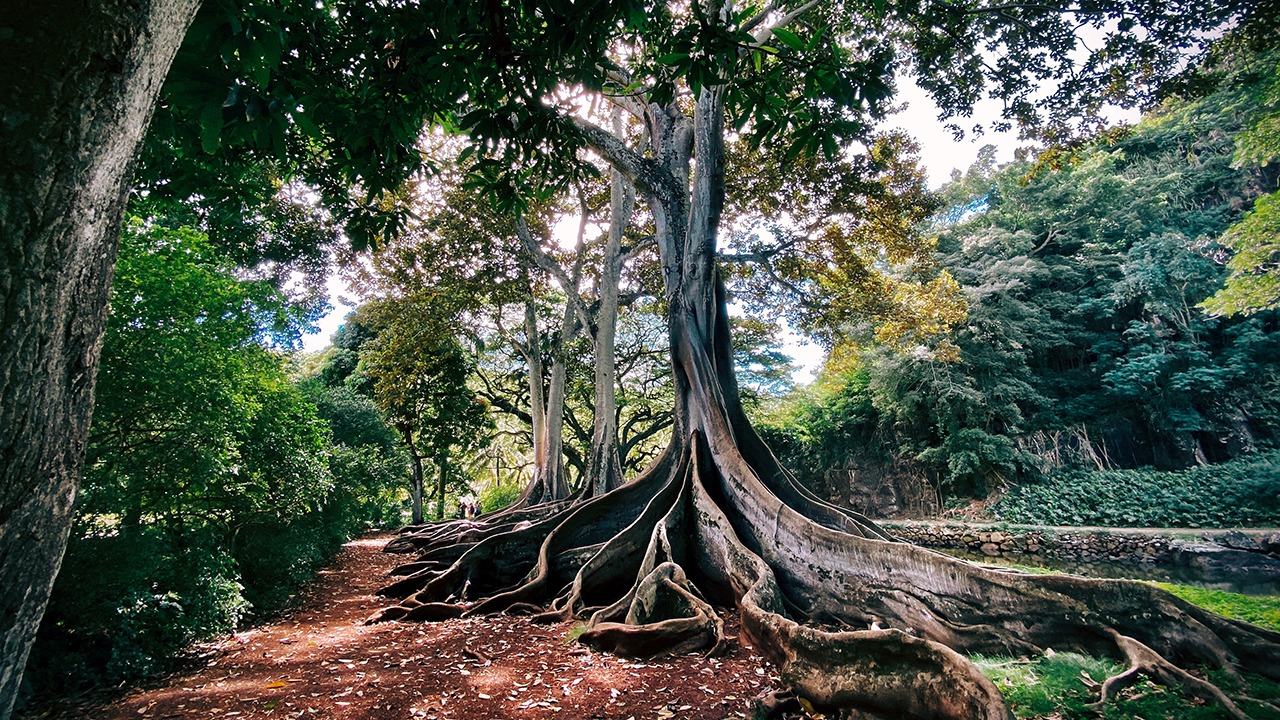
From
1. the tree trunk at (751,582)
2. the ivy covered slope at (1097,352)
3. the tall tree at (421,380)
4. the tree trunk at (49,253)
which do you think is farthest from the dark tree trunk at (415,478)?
the tree trunk at (49,253)

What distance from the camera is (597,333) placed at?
38.6ft

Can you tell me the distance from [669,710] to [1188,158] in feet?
96.8

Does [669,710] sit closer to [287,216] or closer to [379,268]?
[287,216]

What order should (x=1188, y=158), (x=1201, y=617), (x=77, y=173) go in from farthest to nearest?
(x=1188, y=158), (x=1201, y=617), (x=77, y=173)

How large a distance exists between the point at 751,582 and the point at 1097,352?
22546mm

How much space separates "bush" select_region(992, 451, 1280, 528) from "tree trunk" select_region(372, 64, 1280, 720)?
15096mm

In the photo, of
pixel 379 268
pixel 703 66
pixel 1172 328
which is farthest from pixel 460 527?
pixel 1172 328

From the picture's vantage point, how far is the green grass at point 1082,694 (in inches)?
88.6

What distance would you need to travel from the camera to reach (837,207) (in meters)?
9.94

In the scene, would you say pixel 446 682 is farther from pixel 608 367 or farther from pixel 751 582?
Result: pixel 608 367

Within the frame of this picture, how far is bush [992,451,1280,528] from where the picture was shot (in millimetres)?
13823

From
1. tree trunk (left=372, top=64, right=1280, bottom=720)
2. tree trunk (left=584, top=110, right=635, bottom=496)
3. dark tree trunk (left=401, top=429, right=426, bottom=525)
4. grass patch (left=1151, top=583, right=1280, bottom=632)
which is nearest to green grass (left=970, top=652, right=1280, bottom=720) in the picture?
tree trunk (left=372, top=64, right=1280, bottom=720)

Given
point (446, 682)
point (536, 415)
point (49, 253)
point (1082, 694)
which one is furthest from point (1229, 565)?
point (49, 253)

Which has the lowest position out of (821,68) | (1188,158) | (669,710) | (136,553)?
(669,710)
